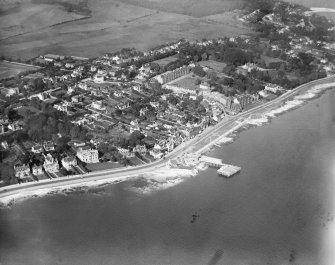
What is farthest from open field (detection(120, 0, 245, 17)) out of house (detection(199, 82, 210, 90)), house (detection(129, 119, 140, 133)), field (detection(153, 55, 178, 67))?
house (detection(129, 119, 140, 133))

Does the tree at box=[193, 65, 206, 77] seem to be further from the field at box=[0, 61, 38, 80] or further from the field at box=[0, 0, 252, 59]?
the field at box=[0, 61, 38, 80]

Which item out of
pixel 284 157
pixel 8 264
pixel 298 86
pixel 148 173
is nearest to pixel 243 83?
pixel 298 86

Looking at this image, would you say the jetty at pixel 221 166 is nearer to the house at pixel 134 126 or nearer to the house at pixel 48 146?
the house at pixel 134 126

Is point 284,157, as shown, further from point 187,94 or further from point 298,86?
point 298,86

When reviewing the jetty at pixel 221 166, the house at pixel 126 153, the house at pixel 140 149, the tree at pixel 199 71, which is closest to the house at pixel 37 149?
the house at pixel 126 153

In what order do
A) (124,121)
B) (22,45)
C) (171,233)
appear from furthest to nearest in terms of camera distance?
1. (22,45)
2. (124,121)
3. (171,233)

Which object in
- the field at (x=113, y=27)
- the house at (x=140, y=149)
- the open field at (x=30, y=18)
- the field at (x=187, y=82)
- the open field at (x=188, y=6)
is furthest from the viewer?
the open field at (x=188, y=6)

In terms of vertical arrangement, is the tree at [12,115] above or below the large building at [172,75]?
above
